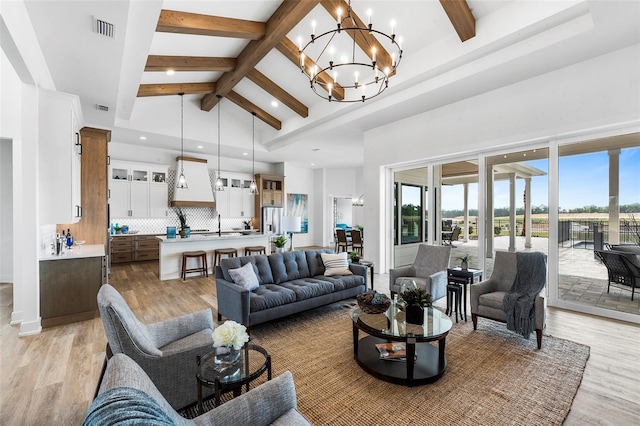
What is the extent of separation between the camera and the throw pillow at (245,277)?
3553 mm

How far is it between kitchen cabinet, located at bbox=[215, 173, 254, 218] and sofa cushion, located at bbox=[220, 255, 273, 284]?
19.4 feet

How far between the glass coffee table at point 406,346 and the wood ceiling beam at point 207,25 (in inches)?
163

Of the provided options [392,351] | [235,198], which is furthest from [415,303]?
[235,198]

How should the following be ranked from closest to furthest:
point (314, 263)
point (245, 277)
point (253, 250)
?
point (245, 277), point (314, 263), point (253, 250)

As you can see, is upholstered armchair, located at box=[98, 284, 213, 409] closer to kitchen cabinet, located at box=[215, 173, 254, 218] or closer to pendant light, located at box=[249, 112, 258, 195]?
pendant light, located at box=[249, 112, 258, 195]

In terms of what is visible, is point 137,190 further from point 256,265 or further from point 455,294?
point 455,294

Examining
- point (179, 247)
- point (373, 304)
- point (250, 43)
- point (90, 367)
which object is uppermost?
point (250, 43)

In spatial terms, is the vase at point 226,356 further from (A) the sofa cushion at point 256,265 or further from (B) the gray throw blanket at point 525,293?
(B) the gray throw blanket at point 525,293

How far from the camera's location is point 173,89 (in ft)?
20.5

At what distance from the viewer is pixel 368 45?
4648 mm

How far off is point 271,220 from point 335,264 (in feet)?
20.2

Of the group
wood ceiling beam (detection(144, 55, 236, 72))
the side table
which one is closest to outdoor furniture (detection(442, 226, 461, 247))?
the side table

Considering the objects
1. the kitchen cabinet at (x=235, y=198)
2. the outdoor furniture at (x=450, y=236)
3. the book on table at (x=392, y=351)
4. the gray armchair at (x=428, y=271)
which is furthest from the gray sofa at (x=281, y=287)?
the kitchen cabinet at (x=235, y=198)

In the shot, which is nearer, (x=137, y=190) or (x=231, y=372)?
(x=231, y=372)
